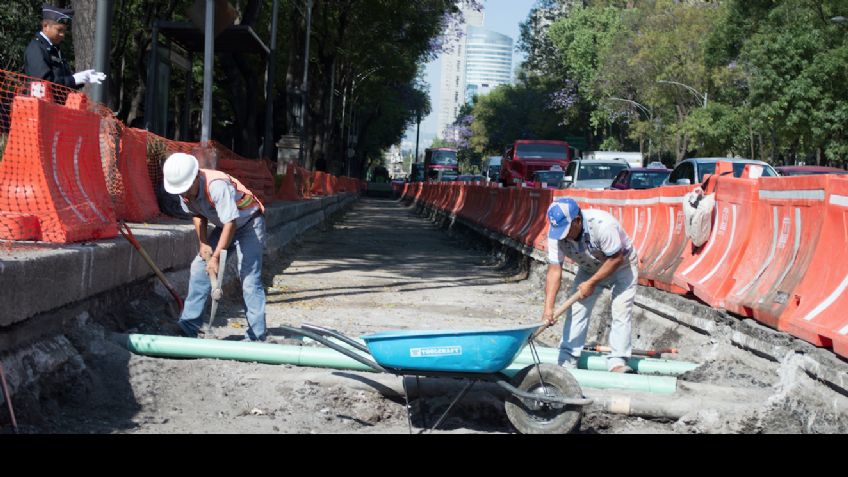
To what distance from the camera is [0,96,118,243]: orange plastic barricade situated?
7.75 metres

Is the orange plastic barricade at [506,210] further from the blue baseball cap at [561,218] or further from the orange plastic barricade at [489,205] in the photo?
the blue baseball cap at [561,218]

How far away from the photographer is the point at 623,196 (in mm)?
14578

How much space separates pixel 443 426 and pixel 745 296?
318 cm

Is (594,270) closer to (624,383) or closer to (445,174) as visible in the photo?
(624,383)

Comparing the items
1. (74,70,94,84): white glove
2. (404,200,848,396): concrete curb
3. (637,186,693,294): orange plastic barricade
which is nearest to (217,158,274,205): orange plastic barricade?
(74,70,94,84): white glove

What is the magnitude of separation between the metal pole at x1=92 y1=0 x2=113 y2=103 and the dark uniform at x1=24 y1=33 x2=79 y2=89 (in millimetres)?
572

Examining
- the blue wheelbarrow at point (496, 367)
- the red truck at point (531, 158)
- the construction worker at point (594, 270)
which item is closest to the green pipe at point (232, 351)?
the blue wheelbarrow at point (496, 367)

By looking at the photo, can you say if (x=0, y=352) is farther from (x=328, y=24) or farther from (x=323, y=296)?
(x=328, y=24)

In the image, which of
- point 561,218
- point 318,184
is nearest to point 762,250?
point 561,218

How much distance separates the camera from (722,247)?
10.3 meters

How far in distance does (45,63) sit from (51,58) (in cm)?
12

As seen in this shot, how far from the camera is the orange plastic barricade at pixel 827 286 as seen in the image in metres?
7.25

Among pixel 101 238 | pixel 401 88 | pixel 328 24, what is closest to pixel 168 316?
pixel 101 238

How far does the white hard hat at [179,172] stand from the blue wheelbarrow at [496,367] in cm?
246
